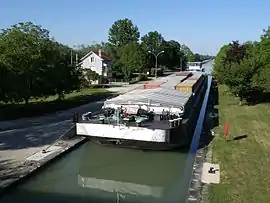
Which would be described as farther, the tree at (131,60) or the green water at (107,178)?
the tree at (131,60)

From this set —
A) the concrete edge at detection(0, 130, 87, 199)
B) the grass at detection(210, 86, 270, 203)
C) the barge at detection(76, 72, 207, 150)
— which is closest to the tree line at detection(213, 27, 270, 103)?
the grass at detection(210, 86, 270, 203)

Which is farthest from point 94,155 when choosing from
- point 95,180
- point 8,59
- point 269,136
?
point 8,59

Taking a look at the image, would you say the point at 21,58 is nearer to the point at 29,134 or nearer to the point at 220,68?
the point at 29,134

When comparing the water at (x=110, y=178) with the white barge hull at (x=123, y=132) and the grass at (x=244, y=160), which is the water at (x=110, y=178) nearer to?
the white barge hull at (x=123, y=132)

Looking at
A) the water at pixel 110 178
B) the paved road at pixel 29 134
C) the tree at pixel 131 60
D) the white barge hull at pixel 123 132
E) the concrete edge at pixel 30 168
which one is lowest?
the water at pixel 110 178

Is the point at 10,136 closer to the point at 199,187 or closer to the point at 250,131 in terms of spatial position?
the point at 199,187

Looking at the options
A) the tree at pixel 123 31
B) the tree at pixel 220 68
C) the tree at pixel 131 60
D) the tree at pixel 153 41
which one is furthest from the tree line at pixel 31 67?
the tree at pixel 123 31

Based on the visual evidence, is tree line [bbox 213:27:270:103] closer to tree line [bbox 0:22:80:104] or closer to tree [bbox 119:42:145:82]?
tree line [bbox 0:22:80:104]
